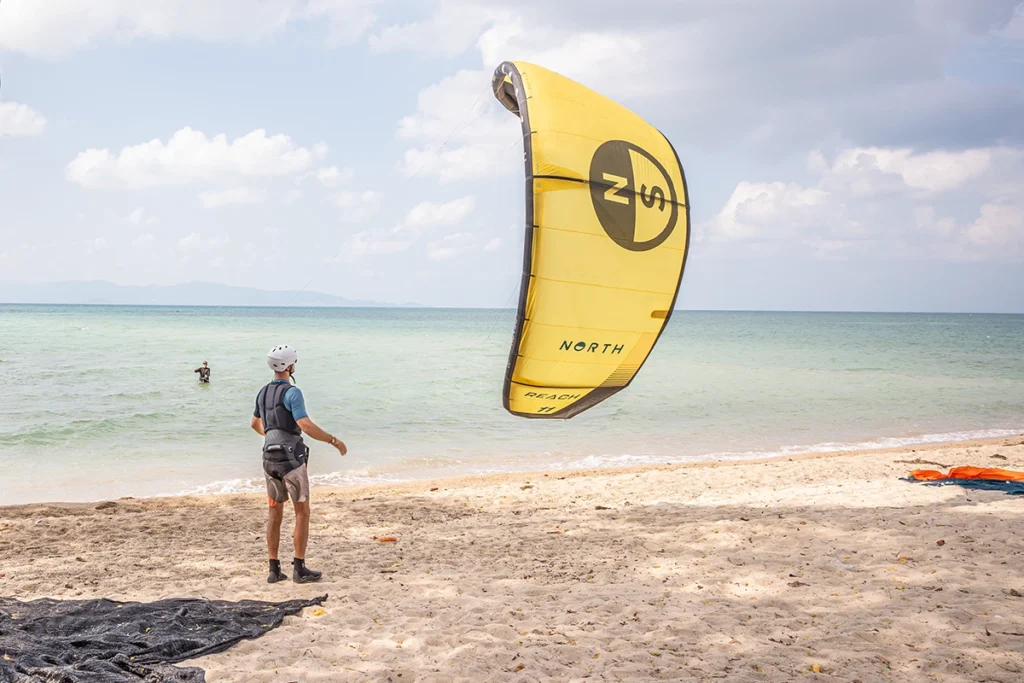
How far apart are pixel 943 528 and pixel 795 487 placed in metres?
2.37

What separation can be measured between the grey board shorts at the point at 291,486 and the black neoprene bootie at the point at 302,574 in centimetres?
49

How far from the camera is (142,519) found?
7.14 m

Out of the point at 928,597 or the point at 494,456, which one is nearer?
the point at 928,597

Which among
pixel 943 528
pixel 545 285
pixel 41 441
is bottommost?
pixel 41 441

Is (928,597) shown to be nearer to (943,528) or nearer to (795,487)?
(943,528)

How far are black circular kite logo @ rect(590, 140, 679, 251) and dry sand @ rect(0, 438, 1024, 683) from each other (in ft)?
7.40

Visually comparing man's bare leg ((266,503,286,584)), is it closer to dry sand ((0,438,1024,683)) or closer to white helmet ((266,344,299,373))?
dry sand ((0,438,1024,683))

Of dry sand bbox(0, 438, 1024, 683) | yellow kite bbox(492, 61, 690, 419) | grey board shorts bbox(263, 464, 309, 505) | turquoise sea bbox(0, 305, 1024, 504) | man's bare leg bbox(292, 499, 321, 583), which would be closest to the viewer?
dry sand bbox(0, 438, 1024, 683)

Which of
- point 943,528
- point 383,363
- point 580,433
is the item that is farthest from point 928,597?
point 383,363

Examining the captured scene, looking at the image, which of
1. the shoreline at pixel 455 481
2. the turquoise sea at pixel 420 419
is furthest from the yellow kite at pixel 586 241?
the shoreline at pixel 455 481

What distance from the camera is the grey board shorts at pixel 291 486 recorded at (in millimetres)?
4715

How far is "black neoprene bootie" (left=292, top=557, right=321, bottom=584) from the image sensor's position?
16.4ft

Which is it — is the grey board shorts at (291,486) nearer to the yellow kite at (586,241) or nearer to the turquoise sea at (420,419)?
the yellow kite at (586,241)

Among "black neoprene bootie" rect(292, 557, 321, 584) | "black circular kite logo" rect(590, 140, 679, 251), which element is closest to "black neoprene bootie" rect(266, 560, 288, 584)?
"black neoprene bootie" rect(292, 557, 321, 584)
